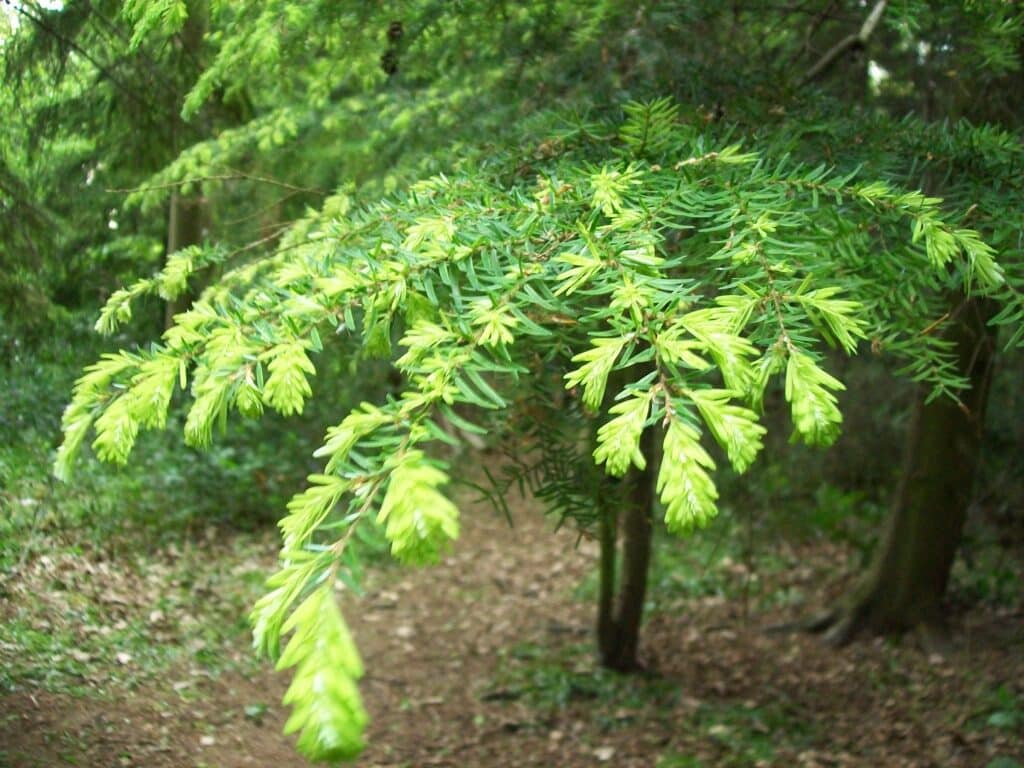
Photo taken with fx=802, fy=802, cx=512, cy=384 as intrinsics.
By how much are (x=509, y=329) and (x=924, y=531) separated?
4613 mm

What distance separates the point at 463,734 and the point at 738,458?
369 centimetres

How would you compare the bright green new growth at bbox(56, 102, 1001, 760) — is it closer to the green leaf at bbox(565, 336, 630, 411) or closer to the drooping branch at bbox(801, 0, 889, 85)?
the green leaf at bbox(565, 336, 630, 411)

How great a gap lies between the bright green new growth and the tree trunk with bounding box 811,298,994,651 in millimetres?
3467

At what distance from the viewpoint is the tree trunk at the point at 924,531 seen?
4805mm

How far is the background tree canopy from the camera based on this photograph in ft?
3.34

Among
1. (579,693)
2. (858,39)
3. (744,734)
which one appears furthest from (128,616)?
(858,39)

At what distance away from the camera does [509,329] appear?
122 cm

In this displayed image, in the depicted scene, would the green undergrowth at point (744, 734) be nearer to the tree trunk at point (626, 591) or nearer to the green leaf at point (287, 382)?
the tree trunk at point (626, 591)

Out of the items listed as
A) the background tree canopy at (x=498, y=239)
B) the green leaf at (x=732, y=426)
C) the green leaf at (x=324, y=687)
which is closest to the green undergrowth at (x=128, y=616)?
the background tree canopy at (x=498, y=239)

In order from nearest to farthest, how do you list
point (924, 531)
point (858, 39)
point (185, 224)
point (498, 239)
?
point (498, 239) < point (858, 39) < point (185, 224) < point (924, 531)

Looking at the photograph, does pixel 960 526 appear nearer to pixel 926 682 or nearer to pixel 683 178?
pixel 926 682

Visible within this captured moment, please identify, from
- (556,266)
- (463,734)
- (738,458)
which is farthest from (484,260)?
(463,734)

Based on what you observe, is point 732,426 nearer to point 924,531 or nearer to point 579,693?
point 579,693

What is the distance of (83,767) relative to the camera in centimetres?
191
